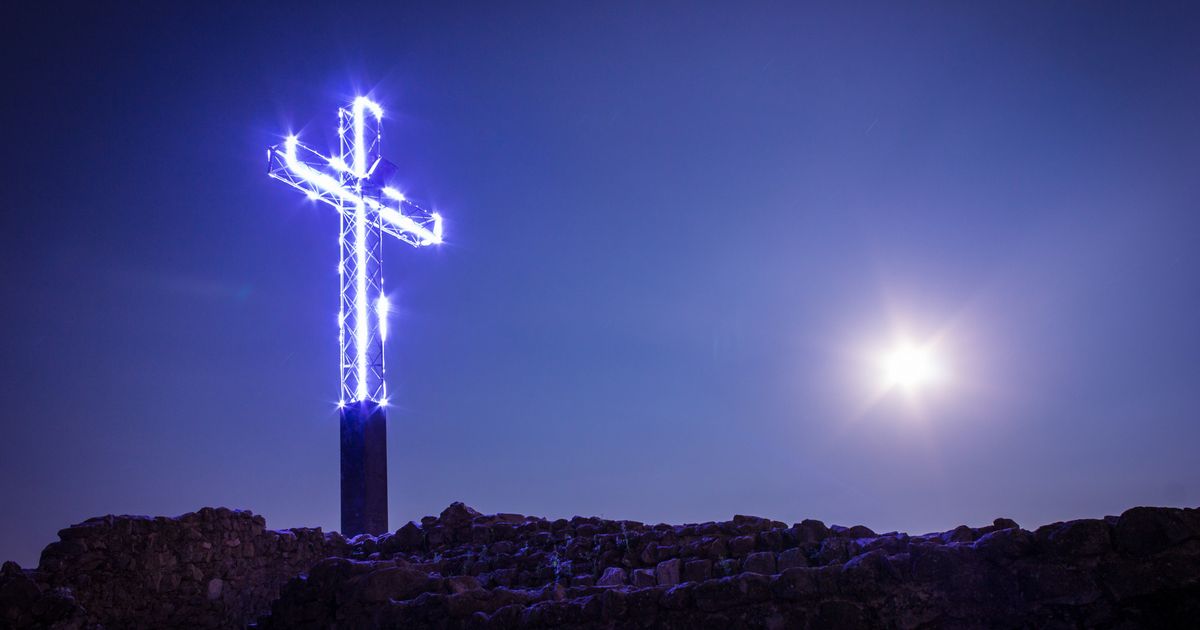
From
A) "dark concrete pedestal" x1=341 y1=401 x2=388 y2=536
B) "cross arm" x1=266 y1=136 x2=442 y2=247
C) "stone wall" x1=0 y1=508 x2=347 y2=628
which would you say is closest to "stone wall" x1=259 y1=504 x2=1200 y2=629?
"stone wall" x1=0 y1=508 x2=347 y2=628

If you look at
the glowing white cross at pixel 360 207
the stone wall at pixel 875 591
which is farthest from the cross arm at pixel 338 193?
the stone wall at pixel 875 591

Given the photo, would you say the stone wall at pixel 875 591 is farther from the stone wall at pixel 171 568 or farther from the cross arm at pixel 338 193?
the cross arm at pixel 338 193

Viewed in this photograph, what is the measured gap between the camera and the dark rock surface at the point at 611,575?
515 centimetres

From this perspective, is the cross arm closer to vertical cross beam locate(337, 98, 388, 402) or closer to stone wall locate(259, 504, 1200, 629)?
vertical cross beam locate(337, 98, 388, 402)

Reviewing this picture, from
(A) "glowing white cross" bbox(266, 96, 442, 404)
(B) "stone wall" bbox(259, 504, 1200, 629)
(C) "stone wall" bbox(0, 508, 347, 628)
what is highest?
(A) "glowing white cross" bbox(266, 96, 442, 404)

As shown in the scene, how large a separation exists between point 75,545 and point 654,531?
301 inches

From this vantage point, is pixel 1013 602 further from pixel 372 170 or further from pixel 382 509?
pixel 372 170

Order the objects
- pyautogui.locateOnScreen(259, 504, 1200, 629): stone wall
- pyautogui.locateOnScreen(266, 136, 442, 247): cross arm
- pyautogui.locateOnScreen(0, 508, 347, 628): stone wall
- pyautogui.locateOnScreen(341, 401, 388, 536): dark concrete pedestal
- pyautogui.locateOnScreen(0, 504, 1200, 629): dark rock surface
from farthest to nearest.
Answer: pyautogui.locateOnScreen(266, 136, 442, 247): cross arm, pyautogui.locateOnScreen(341, 401, 388, 536): dark concrete pedestal, pyautogui.locateOnScreen(0, 508, 347, 628): stone wall, pyautogui.locateOnScreen(0, 504, 1200, 629): dark rock surface, pyautogui.locateOnScreen(259, 504, 1200, 629): stone wall

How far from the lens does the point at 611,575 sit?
9.55m

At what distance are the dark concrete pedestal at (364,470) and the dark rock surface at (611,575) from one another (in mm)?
1896

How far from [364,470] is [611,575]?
7.80 meters

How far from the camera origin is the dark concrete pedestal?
50.5 ft

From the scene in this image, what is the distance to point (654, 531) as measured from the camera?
36.4 ft

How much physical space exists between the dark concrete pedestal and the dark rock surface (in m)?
1.90
